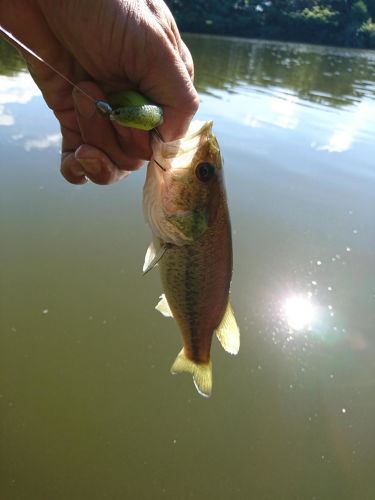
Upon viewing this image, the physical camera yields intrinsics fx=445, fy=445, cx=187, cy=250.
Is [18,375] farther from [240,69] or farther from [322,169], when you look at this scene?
[240,69]

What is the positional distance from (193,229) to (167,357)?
2.23 m

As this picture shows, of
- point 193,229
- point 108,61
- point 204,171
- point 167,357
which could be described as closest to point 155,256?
point 193,229

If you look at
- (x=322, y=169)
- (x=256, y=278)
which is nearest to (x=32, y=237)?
(x=256, y=278)

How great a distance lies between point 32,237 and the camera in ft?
17.0

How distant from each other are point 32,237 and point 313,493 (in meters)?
3.84

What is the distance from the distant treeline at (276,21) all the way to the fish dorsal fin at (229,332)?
1967 inches

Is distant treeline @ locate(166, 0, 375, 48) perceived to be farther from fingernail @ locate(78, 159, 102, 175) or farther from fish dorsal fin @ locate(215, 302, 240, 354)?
fish dorsal fin @ locate(215, 302, 240, 354)

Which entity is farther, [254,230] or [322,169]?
[322,169]

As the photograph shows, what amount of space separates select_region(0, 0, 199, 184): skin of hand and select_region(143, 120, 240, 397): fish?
0.13 m

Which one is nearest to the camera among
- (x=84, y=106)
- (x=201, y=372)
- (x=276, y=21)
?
(x=84, y=106)

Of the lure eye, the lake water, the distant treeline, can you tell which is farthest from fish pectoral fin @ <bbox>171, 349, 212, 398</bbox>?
the distant treeline

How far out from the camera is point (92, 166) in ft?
7.63

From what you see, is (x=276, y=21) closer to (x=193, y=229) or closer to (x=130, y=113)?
(x=193, y=229)

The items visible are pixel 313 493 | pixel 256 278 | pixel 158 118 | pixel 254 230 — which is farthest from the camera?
pixel 254 230
